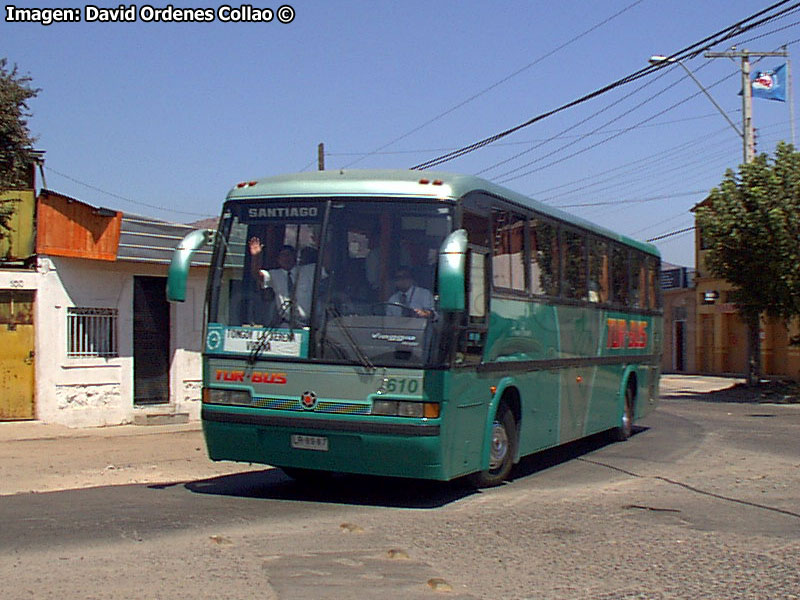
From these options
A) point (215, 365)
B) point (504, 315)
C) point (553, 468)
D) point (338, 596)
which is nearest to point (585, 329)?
point (553, 468)

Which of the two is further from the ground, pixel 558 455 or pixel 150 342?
pixel 150 342

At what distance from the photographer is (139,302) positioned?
17969 mm

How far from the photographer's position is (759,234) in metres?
25.9

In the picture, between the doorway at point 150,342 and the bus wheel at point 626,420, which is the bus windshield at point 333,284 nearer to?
the bus wheel at point 626,420

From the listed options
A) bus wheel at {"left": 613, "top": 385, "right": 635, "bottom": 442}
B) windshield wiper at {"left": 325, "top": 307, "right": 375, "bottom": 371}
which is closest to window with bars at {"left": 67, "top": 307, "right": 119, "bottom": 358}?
bus wheel at {"left": 613, "top": 385, "right": 635, "bottom": 442}

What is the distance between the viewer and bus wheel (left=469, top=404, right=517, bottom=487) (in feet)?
34.1

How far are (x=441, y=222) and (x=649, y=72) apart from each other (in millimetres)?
13250

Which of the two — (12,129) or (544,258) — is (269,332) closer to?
(544,258)

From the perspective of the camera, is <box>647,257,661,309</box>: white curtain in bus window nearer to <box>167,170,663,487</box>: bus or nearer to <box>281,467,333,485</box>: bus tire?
<box>167,170,663,487</box>: bus

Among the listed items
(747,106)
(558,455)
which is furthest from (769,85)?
(558,455)

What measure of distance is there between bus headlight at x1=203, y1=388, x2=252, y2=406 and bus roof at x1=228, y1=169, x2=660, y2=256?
184cm

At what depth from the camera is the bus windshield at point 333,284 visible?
8.99 m

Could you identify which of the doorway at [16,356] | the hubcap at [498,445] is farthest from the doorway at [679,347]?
the hubcap at [498,445]

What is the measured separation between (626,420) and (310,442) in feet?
26.0
